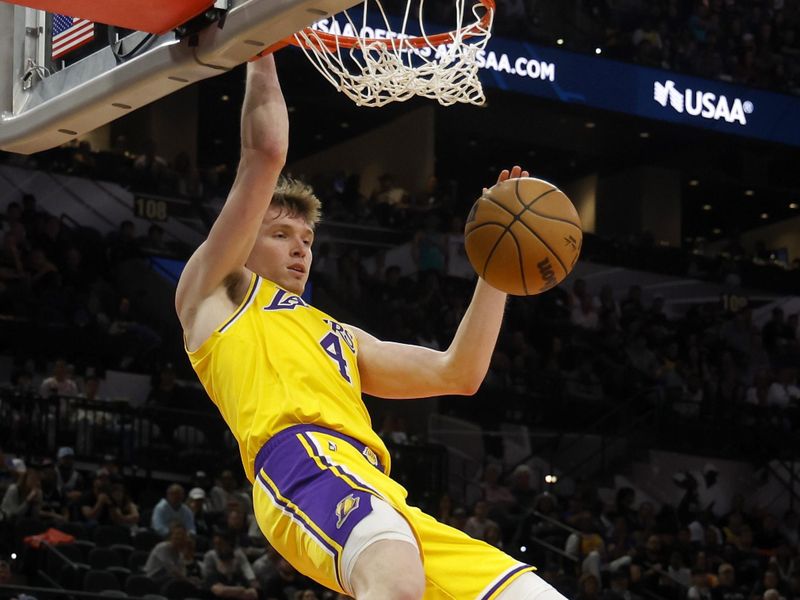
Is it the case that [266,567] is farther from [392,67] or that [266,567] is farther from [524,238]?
[524,238]

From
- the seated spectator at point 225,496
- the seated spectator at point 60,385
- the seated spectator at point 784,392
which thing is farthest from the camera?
the seated spectator at point 784,392

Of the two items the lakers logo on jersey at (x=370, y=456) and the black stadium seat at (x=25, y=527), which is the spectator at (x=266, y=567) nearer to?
the black stadium seat at (x=25, y=527)

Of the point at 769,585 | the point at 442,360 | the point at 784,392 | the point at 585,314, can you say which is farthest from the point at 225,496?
the point at 784,392

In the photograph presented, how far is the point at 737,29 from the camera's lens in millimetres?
21281

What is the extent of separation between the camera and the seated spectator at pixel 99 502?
1127 centimetres

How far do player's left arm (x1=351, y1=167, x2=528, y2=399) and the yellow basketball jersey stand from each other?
9.3 inches

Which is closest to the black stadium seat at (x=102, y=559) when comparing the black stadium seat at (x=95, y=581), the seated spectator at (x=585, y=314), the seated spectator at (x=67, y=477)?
the black stadium seat at (x=95, y=581)

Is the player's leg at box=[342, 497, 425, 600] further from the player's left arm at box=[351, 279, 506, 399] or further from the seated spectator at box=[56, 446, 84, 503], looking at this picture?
the seated spectator at box=[56, 446, 84, 503]

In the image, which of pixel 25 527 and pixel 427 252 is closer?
pixel 25 527

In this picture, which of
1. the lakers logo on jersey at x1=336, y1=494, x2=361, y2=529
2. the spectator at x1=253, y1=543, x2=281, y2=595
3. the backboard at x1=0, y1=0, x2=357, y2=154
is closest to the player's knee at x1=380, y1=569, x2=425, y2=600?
the lakers logo on jersey at x1=336, y1=494, x2=361, y2=529

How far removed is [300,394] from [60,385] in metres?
9.34

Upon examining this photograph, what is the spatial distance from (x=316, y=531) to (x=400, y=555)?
29 centimetres

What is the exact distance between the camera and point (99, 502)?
11.3 metres

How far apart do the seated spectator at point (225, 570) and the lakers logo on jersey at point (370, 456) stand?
21.5ft
